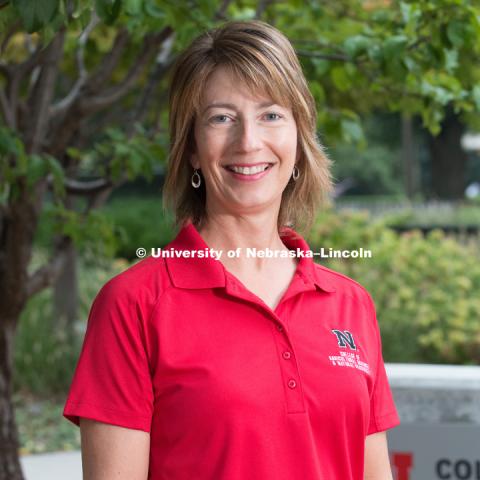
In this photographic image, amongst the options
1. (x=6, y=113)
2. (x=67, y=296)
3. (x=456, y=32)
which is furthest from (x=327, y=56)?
(x=67, y=296)

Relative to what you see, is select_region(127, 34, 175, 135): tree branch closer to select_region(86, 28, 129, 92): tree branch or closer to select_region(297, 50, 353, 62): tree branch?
select_region(86, 28, 129, 92): tree branch

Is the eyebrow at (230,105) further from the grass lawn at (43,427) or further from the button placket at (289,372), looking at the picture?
the grass lawn at (43,427)

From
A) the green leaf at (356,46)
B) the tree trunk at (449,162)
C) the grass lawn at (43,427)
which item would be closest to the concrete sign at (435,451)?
the green leaf at (356,46)

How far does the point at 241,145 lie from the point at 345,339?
0.50 m

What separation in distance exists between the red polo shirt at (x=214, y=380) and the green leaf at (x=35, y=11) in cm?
61

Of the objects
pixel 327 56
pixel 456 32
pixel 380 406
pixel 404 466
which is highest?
pixel 327 56

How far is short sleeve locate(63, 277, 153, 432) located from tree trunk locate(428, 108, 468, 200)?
70.3 ft

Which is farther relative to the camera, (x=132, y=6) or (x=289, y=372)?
(x=132, y=6)

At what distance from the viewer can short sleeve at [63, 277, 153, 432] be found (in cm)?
182

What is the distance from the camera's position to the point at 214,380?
186 centimetres

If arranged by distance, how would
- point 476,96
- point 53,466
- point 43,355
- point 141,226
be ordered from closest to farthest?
point 476,96 → point 53,466 → point 43,355 → point 141,226

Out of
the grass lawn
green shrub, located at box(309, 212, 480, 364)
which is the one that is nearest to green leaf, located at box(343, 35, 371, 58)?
the grass lawn

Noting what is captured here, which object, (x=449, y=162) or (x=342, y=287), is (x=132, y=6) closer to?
(x=342, y=287)

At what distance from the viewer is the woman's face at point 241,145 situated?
1981 mm
